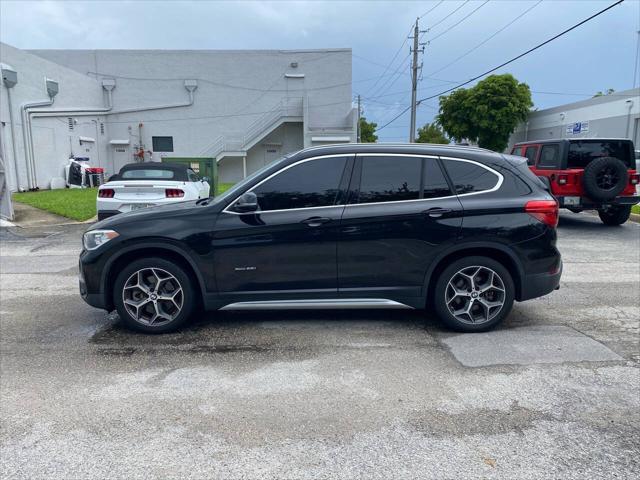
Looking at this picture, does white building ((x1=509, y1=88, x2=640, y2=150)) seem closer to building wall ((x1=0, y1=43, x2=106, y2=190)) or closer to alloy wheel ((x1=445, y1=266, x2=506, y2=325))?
alloy wheel ((x1=445, y1=266, x2=506, y2=325))

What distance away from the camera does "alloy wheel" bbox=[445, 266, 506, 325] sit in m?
4.58

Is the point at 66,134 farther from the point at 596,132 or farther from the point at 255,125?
the point at 596,132

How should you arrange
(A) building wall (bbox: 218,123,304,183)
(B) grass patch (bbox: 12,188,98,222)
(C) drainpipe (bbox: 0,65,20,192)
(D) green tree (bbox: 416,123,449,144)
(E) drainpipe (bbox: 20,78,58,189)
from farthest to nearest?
(D) green tree (bbox: 416,123,449,144)
(A) building wall (bbox: 218,123,304,183)
(E) drainpipe (bbox: 20,78,58,189)
(C) drainpipe (bbox: 0,65,20,192)
(B) grass patch (bbox: 12,188,98,222)

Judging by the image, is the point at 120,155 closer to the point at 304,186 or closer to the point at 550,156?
the point at 550,156

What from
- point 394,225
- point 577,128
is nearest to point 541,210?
point 394,225

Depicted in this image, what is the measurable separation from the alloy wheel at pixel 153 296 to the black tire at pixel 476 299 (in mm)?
2491

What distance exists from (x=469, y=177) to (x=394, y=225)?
0.90 meters

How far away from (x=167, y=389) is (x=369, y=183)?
99.8 inches

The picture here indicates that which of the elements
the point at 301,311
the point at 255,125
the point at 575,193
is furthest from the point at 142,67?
the point at 301,311

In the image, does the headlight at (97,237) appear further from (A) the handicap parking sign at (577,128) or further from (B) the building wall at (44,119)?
(A) the handicap parking sign at (577,128)

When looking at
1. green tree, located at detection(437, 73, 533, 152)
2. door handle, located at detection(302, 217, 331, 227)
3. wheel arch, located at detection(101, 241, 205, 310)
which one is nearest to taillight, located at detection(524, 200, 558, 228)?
door handle, located at detection(302, 217, 331, 227)

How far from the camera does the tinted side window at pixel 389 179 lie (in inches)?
180

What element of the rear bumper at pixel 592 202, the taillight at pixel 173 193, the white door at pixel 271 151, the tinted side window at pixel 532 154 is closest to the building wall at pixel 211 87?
the white door at pixel 271 151

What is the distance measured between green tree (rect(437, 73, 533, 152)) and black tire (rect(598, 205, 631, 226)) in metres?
25.0
